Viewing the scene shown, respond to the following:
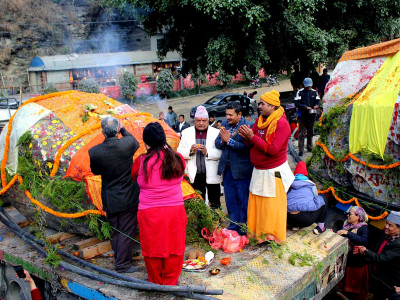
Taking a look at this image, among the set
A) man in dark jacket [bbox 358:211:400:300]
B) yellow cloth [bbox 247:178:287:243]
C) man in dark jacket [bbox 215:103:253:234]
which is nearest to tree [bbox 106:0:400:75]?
man in dark jacket [bbox 215:103:253:234]

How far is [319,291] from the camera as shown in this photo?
4.05m

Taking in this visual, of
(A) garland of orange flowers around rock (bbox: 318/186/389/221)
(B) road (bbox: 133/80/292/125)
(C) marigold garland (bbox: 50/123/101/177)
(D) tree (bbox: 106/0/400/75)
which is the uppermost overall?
(D) tree (bbox: 106/0/400/75)

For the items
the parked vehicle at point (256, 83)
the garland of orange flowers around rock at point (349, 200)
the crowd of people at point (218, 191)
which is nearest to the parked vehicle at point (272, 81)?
the parked vehicle at point (256, 83)

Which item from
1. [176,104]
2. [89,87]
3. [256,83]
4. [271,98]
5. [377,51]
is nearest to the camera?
[271,98]

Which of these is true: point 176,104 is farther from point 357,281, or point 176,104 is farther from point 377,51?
point 357,281

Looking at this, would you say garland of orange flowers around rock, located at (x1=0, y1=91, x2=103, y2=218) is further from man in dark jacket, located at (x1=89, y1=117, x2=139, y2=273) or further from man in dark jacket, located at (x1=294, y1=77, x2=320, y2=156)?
man in dark jacket, located at (x1=294, y1=77, x2=320, y2=156)

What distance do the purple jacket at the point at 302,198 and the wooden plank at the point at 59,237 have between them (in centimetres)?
257

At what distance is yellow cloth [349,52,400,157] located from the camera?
535cm

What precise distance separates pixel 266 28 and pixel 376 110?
10289 mm

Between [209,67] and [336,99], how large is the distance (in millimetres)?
8381

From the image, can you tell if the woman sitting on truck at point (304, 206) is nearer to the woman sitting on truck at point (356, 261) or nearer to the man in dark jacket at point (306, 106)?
the woman sitting on truck at point (356, 261)

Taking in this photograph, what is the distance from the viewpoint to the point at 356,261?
499cm

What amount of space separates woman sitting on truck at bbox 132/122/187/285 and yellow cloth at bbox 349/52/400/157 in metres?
3.15

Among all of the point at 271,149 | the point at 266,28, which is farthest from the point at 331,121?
the point at 266,28
